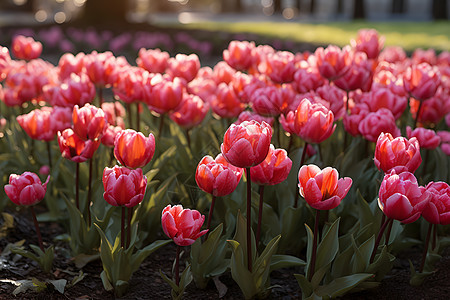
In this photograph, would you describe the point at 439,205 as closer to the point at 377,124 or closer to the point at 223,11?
the point at 377,124

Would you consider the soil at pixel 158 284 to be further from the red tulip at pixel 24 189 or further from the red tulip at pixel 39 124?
the red tulip at pixel 39 124

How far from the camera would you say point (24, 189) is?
2.28 metres

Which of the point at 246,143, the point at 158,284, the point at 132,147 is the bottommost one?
the point at 158,284

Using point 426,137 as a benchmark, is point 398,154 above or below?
above

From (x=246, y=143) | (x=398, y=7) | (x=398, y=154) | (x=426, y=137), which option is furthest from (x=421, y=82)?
(x=398, y=7)

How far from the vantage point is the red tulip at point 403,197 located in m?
1.93

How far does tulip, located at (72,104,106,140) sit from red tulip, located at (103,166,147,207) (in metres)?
0.30

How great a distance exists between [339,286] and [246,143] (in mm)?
810

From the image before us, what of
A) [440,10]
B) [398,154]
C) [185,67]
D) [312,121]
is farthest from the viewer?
[440,10]

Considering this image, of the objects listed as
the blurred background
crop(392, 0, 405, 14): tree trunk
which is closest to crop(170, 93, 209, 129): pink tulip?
the blurred background

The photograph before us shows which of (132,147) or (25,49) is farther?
(25,49)

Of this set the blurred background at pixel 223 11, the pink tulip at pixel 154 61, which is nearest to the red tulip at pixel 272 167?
the pink tulip at pixel 154 61

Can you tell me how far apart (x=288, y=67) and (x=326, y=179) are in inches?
52.8

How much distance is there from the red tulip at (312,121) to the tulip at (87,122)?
2.66 ft
